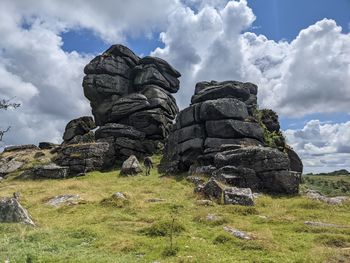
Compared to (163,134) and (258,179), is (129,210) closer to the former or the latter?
(258,179)

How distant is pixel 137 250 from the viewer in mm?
18656

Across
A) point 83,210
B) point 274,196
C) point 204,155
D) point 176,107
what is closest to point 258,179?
point 274,196

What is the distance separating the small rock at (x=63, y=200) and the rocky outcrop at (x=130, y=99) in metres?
33.6

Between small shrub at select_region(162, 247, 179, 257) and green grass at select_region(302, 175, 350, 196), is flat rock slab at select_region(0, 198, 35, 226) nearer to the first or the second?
small shrub at select_region(162, 247, 179, 257)

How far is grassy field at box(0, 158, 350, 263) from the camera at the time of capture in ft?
57.7

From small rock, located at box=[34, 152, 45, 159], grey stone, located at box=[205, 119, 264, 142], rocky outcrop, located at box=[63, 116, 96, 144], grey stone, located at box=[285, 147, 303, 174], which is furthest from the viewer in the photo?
rocky outcrop, located at box=[63, 116, 96, 144]

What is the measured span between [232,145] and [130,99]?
3563 centimetres

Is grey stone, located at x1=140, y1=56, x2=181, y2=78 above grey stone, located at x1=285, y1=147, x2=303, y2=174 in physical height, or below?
above

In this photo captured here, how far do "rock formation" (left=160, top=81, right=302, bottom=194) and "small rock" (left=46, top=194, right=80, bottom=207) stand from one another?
50.3ft

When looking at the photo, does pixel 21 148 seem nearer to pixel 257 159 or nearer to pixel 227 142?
pixel 227 142

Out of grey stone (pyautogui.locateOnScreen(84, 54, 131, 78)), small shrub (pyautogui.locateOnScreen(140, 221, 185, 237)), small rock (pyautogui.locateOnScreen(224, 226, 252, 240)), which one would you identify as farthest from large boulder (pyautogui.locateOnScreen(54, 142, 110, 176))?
small rock (pyautogui.locateOnScreen(224, 226, 252, 240))

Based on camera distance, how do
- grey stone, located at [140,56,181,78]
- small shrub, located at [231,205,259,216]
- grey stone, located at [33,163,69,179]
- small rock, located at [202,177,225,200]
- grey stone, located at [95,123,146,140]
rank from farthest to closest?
grey stone, located at [140,56,181,78]
grey stone, located at [95,123,146,140]
grey stone, located at [33,163,69,179]
small rock, located at [202,177,225,200]
small shrub, located at [231,205,259,216]

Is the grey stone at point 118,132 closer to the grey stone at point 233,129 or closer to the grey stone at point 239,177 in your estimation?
the grey stone at point 233,129

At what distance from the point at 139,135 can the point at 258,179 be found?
118 feet
